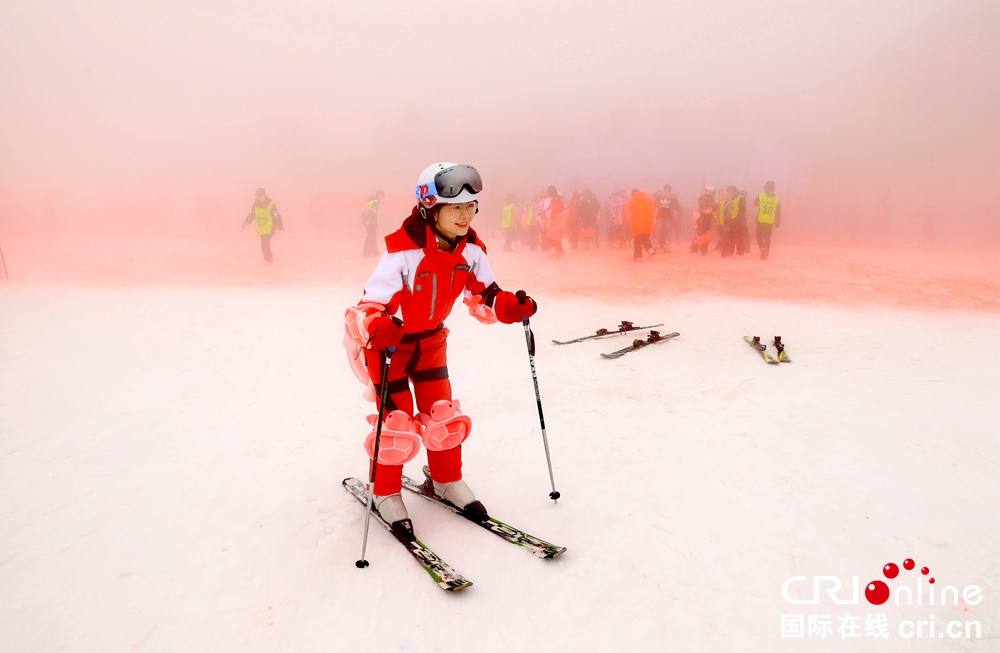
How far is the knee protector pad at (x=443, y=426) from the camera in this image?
3012 millimetres

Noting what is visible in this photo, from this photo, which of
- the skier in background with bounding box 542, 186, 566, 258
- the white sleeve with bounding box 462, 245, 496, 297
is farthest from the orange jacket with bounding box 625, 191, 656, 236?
the white sleeve with bounding box 462, 245, 496, 297

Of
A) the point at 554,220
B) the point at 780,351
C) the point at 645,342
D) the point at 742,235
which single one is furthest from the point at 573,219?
the point at 780,351

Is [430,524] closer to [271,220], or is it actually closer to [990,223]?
[271,220]

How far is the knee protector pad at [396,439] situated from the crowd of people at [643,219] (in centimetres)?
1174

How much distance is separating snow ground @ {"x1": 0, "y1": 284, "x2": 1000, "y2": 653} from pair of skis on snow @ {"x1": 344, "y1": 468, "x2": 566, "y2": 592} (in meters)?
0.06

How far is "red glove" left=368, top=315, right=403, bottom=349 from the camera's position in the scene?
8.18 feet

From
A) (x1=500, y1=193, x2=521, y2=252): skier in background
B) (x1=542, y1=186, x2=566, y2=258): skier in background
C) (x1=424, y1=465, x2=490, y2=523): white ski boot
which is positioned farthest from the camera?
(x1=500, y1=193, x2=521, y2=252): skier in background

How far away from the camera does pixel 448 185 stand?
2.78 metres

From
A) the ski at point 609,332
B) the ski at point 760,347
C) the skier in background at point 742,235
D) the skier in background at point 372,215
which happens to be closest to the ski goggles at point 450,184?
the ski at point 609,332

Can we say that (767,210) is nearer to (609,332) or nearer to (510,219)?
(510,219)

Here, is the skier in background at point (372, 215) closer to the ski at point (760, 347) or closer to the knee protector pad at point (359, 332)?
the ski at point (760, 347)

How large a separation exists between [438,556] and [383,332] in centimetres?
130

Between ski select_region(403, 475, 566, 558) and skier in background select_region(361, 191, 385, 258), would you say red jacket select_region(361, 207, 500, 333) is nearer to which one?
ski select_region(403, 475, 566, 558)

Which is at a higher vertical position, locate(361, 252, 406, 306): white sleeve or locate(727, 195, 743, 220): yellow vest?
locate(727, 195, 743, 220): yellow vest
